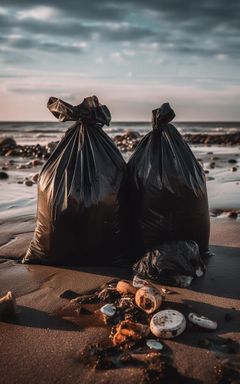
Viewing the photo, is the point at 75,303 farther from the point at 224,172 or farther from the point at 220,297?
the point at 224,172

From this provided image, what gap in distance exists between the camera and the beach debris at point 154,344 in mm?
1972

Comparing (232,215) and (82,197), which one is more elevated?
(82,197)

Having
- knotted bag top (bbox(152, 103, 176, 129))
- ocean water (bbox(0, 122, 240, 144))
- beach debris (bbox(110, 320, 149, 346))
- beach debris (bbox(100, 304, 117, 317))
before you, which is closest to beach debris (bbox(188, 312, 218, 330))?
beach debris (bbox(110, 320, 149, 346))

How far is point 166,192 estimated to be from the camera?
308cm

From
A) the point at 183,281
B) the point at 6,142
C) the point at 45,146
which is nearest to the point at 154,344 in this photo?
the point at 183,281

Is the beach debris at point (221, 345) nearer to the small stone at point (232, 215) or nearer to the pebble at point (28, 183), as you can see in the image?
the small stone at point (232, 215)

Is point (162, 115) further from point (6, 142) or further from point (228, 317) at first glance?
point (6, 142)

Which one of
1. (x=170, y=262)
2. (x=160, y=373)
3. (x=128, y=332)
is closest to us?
(x=160, y=373)

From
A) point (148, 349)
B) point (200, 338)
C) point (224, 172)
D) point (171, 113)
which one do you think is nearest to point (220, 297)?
point (200, 338)

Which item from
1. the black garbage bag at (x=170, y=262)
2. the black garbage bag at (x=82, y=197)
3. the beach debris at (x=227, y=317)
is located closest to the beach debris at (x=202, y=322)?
the beach debris at (x=227, y=317)

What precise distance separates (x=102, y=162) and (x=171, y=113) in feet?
2.03

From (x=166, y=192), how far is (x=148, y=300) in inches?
37.8

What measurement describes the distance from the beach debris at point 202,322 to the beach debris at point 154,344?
24 centimetres

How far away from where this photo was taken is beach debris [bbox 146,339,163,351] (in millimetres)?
1972
